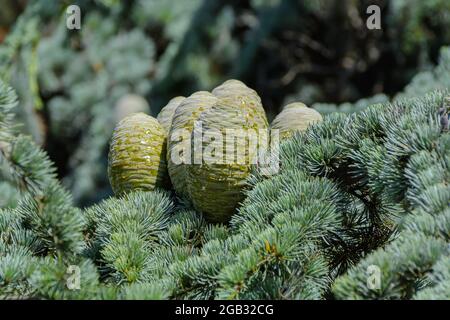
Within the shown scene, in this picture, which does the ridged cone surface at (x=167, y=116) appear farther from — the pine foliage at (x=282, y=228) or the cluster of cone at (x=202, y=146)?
the pine foliage at (x=282, y=228)

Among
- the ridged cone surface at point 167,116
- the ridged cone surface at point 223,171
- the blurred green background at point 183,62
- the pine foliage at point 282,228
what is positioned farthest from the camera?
the blurred green background at point 183,62

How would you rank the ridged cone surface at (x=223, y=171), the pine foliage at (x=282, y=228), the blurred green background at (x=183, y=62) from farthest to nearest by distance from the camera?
the blurred green background at (x=183, y=62) < the ridged cone surface at (x=223, y=171) < the pine foliage at (x=282, y=228)

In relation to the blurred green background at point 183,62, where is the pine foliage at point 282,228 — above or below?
below

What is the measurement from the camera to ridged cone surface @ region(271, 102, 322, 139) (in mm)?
926

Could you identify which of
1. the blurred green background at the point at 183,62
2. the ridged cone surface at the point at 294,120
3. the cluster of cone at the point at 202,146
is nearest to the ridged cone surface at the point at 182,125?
the cluster of cone at the point at 202,146

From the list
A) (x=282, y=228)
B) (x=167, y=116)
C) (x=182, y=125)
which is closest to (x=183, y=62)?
(x=167, y=116)

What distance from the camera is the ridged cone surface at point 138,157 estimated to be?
0.92 m

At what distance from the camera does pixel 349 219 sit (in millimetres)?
818

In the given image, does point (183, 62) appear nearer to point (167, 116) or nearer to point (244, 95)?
point (167, 116)

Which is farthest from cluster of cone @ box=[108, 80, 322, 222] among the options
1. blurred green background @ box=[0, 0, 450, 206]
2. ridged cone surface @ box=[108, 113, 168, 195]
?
blurred green background @ box=[0, 0, 450, 206]

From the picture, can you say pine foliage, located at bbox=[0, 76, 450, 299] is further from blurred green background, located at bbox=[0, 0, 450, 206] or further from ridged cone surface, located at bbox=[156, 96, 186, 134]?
blurred green background, located at bbox=[0, 0, 450, 206]

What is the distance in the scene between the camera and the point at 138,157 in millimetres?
920

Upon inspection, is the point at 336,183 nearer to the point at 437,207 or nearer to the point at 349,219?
the point at 349,219

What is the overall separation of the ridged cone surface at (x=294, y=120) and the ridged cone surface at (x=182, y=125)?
0.35 ft
